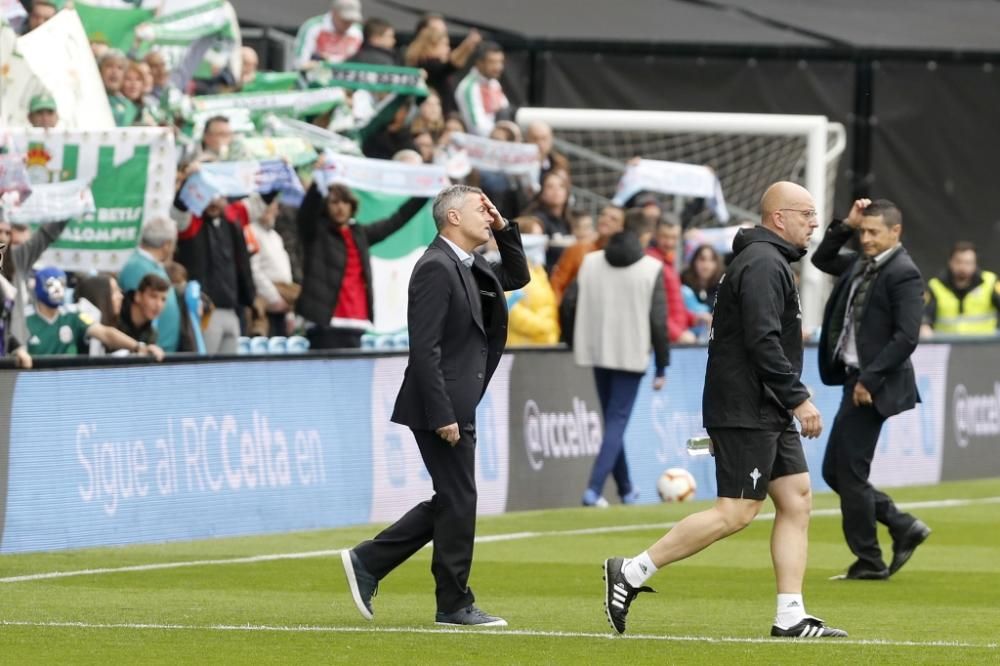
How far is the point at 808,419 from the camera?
34.6 feet

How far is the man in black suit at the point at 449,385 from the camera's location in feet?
36.5

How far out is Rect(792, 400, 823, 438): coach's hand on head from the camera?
1048 cm

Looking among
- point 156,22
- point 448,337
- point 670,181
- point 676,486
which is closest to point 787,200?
point 448,337

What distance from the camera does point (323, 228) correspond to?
1836cm

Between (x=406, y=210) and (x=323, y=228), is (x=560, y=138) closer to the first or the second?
(x=406, y=210)

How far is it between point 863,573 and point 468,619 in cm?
360

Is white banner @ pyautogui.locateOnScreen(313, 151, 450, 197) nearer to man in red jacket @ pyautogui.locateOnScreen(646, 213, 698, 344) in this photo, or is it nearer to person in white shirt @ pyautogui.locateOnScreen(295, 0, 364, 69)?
person in white shirt @ pyautogui.locateOnScreen(295, 0, 364, 69)

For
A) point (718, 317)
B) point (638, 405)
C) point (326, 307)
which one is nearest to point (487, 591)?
point (718, 317)

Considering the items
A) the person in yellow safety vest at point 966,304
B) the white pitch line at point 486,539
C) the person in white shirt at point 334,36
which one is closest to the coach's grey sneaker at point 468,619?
the white pitch line at point 486,539

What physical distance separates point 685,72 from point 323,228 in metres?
10.7

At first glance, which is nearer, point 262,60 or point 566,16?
point 262,60

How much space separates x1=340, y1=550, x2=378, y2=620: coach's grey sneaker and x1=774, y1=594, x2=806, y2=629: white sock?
202 cm

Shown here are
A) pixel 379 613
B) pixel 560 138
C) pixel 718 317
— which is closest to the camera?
pixel 718 317

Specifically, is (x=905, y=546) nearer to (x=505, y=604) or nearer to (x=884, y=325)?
(x=884, y=325)
